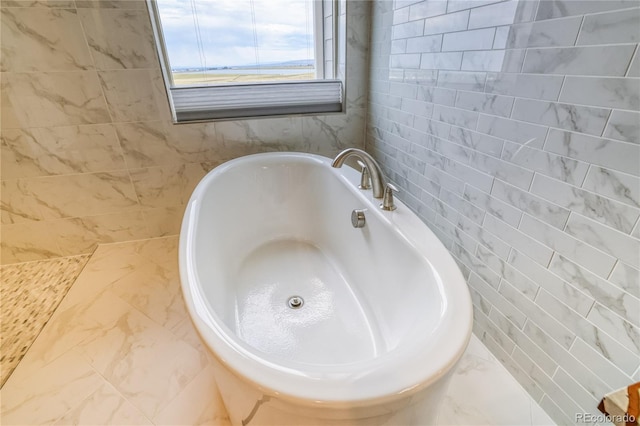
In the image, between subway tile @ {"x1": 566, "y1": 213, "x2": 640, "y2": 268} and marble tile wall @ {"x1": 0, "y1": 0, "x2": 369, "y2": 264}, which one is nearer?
Result: subway tile @ {"x1": 566, "y1": 213, "x2": 640, "y2": 268}

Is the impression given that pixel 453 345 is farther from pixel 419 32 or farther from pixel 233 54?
pixel 233 54

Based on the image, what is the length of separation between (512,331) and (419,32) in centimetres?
130

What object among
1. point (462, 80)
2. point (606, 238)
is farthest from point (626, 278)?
point (462, 80)

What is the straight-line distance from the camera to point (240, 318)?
1.36 m

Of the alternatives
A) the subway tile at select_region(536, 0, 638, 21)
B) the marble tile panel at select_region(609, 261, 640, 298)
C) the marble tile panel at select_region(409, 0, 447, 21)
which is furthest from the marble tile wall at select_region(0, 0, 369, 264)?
the marble tile panel at select_region(609, 261, 640, 298)

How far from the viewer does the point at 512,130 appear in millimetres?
991

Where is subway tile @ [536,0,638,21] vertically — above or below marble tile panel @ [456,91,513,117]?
above

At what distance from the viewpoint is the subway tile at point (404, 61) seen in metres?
1.42

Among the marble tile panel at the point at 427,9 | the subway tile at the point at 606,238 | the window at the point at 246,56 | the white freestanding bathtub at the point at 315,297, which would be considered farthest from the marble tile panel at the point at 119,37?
the subway tile at the point at 606,238

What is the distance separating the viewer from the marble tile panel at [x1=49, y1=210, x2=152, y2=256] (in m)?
1.89

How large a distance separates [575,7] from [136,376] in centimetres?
184

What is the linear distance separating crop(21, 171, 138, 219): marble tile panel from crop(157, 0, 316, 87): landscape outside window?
72 cm

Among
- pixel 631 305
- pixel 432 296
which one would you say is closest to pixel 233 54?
pixel 432 296

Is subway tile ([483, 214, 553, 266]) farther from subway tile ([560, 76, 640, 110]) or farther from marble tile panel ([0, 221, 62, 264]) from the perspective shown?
marble tile panel ([0, 221, 62, 264])
